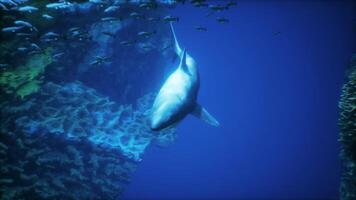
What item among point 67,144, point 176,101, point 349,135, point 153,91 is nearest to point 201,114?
point 176,101

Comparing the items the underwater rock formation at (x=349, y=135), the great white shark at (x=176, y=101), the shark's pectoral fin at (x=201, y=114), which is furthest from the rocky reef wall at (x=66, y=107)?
the underwater rock formation at (x=349, y=135)

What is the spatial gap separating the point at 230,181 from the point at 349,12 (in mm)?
28939

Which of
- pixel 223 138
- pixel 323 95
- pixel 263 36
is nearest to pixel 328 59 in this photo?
pixel 263 36

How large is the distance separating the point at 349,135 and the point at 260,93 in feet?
293

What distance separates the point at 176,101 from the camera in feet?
15.4

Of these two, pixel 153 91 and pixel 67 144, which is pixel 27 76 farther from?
pixel 153 91

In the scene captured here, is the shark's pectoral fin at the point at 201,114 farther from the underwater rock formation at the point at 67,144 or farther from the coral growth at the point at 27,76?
the coral growth at the point at 27,76

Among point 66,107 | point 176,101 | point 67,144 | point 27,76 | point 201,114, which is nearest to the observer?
point 176,101

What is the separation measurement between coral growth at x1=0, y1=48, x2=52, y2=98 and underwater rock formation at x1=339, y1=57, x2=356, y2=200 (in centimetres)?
848

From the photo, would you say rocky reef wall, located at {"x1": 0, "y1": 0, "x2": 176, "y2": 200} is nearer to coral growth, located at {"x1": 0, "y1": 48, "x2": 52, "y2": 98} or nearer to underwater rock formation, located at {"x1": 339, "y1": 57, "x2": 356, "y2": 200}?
coral growth, located at {"x1": 0, "y1": 48, "x2": 52, "y2": 98}

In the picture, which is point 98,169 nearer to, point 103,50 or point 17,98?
point 17,98

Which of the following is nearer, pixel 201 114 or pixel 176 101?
pixel 176 101

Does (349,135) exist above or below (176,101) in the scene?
below

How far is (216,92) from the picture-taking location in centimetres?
10269
